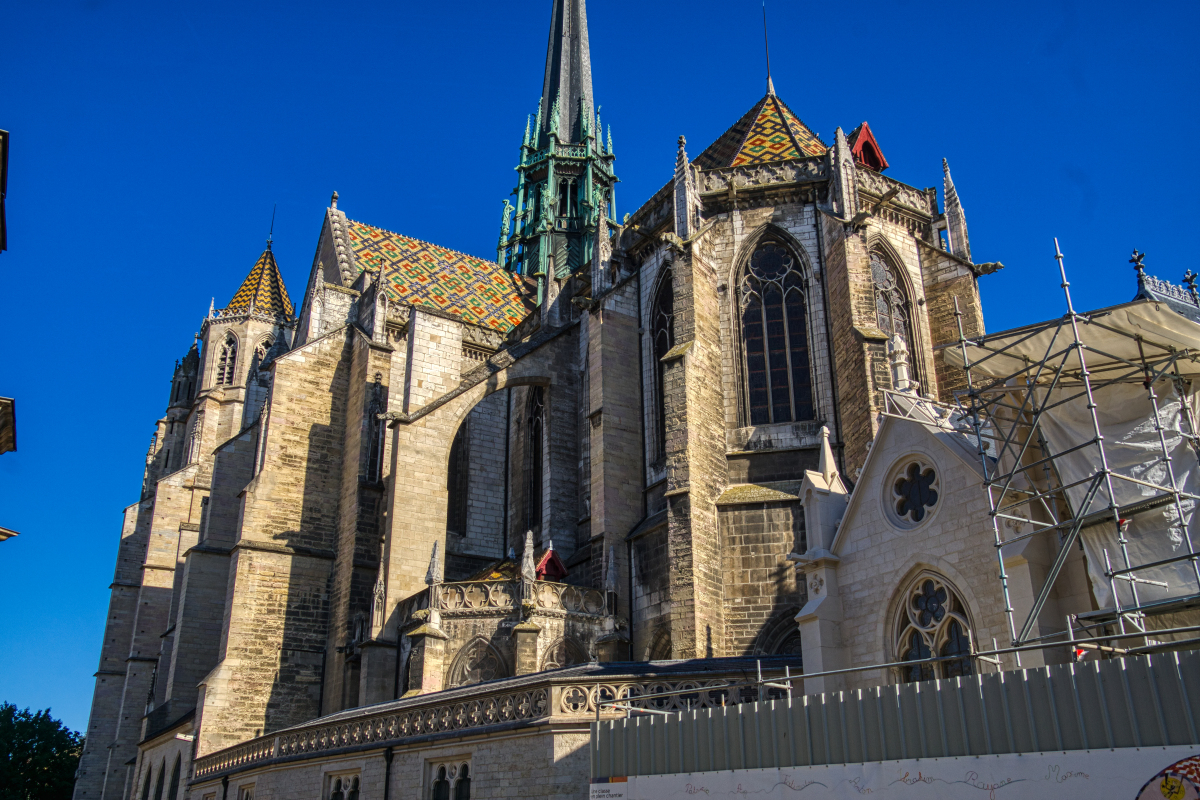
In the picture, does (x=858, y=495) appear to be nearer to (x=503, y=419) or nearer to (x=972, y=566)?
(x=972, y=566)

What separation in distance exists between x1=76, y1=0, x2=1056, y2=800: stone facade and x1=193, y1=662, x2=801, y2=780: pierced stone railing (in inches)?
12.9

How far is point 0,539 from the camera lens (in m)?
11.6

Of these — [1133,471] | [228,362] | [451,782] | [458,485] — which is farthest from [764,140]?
[228,362]

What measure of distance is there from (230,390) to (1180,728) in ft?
112

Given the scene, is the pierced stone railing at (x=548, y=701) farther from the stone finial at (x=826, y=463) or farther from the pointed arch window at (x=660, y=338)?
the pointed arch window at (x=660, y=338)

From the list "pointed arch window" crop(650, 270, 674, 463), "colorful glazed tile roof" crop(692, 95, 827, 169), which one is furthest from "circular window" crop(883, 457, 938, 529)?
"colorful glazed tile roof" crop(692, 95, 827, 169)

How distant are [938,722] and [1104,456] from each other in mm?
2739

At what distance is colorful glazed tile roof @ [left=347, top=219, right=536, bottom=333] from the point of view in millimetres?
27062

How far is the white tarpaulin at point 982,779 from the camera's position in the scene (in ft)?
19.7

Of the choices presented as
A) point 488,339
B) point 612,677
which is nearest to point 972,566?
point 612,677

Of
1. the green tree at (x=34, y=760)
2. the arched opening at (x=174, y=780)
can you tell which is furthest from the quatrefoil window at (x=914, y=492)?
the green tree at (x=34, y=760)

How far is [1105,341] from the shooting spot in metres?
9.46

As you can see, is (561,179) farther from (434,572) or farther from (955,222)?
(434,572)

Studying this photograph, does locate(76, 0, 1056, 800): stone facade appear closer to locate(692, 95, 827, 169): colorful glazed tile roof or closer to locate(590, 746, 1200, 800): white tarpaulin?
locate(692, 95, 827, 169): colorful glazed tile roof
